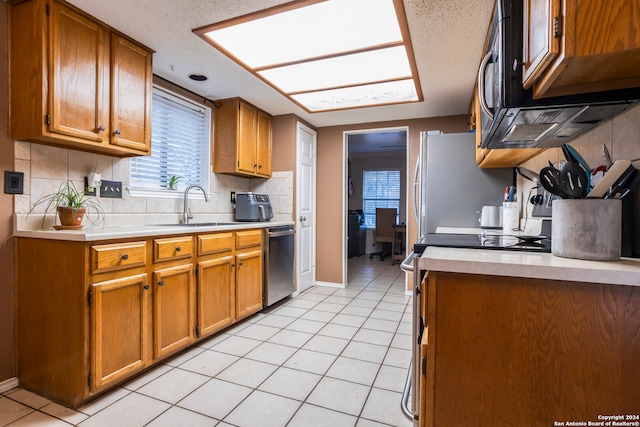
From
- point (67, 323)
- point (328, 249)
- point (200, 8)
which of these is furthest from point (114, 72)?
point (328, 249)

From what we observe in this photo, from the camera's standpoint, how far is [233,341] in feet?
7.95

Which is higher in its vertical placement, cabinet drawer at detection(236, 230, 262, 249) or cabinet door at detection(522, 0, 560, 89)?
cabinet door at detection(522, 0, 560, 89)

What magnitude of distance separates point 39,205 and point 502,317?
2.40m

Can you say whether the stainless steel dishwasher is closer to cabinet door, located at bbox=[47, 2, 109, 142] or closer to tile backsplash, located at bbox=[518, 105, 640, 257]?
cabinet door, located at bbox=[47, 2, 109, 142]

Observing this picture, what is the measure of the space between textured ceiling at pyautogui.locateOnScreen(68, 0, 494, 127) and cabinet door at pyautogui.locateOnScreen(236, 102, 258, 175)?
6.3 inches

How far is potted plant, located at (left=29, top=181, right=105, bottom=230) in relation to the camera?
181 cm

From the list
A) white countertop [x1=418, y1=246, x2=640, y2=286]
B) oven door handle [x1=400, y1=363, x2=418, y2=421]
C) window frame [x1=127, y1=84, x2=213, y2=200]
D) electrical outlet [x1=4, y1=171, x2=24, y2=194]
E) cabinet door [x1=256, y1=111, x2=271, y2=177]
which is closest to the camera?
white countertop [x1=418, y1=246, x2=640, y2=286]

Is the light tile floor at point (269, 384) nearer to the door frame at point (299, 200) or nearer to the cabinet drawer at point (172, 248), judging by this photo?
the cabinet drawer at point (172, 248)

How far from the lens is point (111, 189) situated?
→ 7.40 feet

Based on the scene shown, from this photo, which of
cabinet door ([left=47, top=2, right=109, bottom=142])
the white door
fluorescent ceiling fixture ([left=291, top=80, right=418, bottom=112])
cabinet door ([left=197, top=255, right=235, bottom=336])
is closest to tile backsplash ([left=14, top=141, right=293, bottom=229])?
the white door

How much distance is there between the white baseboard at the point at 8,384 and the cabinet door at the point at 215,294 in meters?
0.99

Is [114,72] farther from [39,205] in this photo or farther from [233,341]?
[233,341]

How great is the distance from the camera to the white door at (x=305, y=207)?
3.79 meters

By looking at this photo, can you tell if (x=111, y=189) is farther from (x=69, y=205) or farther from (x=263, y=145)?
(x=263, y=145)
